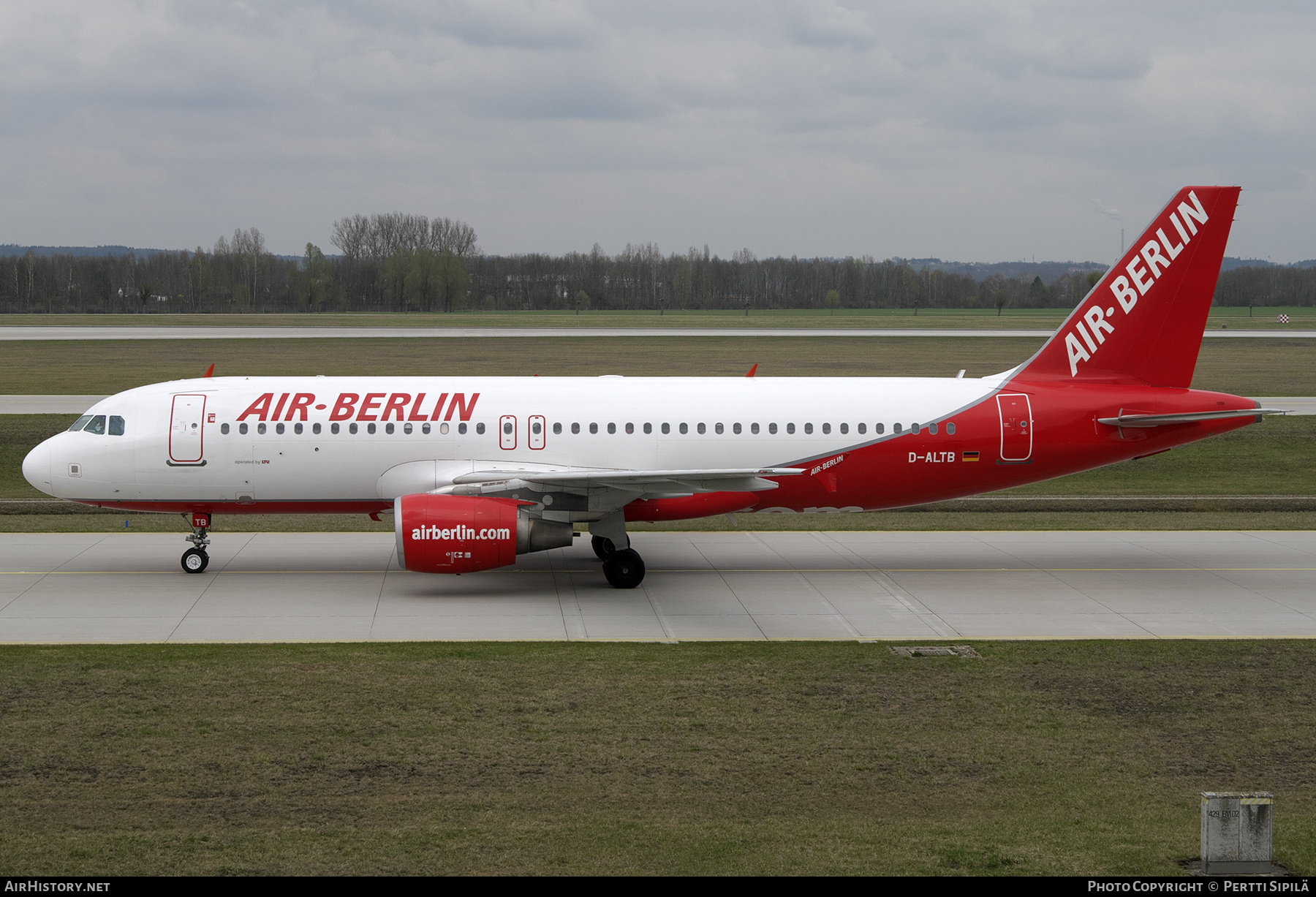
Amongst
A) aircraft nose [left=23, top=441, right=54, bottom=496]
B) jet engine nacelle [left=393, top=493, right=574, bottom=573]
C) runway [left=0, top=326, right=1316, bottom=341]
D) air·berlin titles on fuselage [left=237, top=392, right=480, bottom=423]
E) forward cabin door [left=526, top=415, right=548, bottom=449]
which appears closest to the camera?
jet engine nacelle [left=393, top=493, right=574, bottom=573]

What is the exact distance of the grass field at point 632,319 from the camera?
393ft

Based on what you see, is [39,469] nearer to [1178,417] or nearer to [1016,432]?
[1016,432]

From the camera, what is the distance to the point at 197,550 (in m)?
24.0

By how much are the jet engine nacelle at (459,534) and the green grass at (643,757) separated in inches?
105

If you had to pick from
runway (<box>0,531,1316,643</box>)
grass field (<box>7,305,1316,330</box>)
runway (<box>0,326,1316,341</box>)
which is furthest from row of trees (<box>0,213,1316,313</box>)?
runway (<box>0,531,1316,643</box>)

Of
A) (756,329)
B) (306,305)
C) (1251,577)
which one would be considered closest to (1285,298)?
(756,329)

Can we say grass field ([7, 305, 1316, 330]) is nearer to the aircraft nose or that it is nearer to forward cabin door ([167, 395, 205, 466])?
the aircraft nose

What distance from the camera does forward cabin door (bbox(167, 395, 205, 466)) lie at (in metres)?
23.2

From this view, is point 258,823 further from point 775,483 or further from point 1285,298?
point 1285,298

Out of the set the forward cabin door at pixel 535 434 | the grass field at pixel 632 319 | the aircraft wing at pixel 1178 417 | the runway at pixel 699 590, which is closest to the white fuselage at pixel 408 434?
the forward cabin door at pixel 535 434

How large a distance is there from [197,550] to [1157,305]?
19.5 m

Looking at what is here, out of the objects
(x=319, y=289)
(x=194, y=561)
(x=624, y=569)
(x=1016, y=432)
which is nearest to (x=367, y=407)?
(x=194, y=561)

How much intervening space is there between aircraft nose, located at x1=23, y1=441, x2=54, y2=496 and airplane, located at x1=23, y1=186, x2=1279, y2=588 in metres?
0.06
